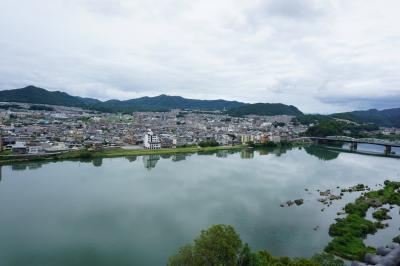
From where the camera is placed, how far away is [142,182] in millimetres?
10422

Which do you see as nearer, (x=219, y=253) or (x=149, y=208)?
(x=219, y=253)

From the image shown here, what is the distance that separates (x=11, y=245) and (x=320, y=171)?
1201 centimetres

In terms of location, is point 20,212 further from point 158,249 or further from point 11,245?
point 158,249

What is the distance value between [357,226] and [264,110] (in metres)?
53.6

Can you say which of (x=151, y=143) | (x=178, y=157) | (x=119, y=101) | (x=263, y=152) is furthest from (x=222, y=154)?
(x=119, y=101)

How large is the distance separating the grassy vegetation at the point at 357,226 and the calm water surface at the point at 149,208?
0.76ft

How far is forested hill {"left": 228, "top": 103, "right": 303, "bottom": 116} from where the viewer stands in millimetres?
57375

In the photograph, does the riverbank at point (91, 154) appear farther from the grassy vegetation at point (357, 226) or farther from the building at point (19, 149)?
the grassy vegetation at point (357, 226)

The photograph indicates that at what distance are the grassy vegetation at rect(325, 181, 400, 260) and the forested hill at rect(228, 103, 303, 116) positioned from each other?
46963mm

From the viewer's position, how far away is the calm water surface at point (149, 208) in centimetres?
552

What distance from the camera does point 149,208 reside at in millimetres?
7672

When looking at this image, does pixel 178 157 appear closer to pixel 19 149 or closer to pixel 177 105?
pixel 19 149

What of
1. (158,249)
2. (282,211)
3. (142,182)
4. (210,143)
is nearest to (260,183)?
(282,211)

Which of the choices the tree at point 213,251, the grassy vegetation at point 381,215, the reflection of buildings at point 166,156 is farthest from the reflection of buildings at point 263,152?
the tree at point 213,251
